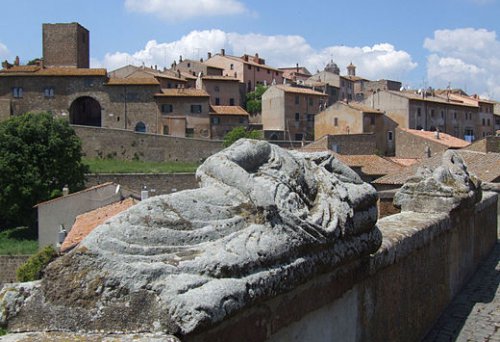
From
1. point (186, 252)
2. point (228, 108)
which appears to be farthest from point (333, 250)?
point (228, 108)

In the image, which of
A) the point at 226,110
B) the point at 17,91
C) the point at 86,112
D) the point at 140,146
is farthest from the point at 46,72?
the point at 226,110

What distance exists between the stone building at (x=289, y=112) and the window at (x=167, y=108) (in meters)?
8.67

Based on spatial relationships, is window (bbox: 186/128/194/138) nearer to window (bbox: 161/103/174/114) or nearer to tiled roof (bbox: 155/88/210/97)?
window (bbox: 161/103/174/114)

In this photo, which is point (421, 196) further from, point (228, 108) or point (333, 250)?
point (228, 108)

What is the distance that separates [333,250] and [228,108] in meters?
52.4

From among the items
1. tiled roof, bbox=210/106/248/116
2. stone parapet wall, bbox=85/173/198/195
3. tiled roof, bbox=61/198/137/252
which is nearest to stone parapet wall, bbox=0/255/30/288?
tiled roof, bbox=61/198/137/252

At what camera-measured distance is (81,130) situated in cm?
4956

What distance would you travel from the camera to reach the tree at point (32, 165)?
33.3m

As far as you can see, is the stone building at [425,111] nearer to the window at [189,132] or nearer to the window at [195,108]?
the window at [195,108]

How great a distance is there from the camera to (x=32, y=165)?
3456cm

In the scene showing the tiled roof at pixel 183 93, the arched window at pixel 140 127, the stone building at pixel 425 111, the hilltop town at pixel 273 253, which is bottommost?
the hilltop town at pixel 273 253

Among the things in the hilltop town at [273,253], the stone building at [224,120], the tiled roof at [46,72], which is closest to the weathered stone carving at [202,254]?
the hilltop town at [273,253]

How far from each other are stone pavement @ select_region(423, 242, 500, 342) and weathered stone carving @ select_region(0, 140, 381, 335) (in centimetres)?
221

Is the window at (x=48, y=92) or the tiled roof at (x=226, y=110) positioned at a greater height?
the window at (x=48, y=92)
